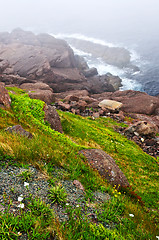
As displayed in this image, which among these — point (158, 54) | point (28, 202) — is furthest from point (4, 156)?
point (158, 54)

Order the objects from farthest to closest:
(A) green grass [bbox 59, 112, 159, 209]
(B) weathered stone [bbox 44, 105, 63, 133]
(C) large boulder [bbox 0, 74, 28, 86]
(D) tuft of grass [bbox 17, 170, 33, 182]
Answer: (C) large boulder [bbox 0, 74, 28, 86], (B) weathered stone [bbox 44, 105, 63, 133], (A) green grass [bbox 59, 112, 159, 209], (D) tuft of grass [bbox 17, 170, 33, 182]

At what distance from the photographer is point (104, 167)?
827 centimetres

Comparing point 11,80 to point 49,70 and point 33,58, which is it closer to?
point 49,70

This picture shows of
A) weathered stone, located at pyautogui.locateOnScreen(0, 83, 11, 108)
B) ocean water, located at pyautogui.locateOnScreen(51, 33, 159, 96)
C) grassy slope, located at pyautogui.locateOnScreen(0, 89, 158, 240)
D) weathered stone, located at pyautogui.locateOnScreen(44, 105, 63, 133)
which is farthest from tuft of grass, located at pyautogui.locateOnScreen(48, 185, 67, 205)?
ocean water, located at pyautogui.locateOnScreen(51, 33, 159, 96)

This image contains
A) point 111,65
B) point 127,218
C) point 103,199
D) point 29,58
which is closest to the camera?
point 127,218

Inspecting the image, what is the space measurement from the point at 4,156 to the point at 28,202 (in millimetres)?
1988

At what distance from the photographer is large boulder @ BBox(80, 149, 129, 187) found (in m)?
7.92

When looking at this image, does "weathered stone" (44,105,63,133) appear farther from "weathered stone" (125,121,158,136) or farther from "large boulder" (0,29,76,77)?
"large boulder" (0,29,76,77)

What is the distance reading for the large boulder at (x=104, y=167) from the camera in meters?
7.92

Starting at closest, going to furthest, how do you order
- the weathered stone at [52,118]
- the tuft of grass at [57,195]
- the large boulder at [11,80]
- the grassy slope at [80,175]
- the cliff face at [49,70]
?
the grassy slope at [80,175]
the tuft of grass at [57,195]
the weathered stone at [52,118]
the large boulder at [11,80]
the cliff face at [49,70]

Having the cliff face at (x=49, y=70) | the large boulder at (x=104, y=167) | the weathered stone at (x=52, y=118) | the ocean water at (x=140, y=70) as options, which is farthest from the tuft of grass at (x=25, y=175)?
the ocean water at (x=140, y=70)

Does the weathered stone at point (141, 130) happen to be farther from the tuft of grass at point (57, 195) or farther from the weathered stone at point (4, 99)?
the tuft of grass at point (57, 195)

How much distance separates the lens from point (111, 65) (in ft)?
277

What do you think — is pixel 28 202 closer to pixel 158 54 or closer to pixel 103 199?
pixel 103 199
